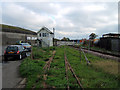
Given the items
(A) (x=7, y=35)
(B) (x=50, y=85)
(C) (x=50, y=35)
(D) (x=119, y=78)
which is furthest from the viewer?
(C) (x=50, y=35)

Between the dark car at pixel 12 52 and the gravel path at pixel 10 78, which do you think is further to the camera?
the dark car at pixel 12 52

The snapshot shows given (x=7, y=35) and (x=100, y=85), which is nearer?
(x=100, y=85)

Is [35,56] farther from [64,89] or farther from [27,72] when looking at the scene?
[64,89]

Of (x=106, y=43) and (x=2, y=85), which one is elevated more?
(x=106, y=43)

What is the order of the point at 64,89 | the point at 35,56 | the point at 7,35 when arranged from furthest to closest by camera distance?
the point at 7,35
the point at 35,56
the point at 64,89

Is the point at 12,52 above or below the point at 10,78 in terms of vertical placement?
above

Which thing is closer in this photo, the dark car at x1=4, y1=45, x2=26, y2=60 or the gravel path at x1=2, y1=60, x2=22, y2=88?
the gravel path at x1=2, y1=60, x2=22, y2=88

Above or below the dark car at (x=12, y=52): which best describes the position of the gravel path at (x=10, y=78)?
below

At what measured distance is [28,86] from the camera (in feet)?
13.7

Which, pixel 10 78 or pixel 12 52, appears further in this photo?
pixel 12 52

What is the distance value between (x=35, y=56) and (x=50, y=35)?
79.8ft

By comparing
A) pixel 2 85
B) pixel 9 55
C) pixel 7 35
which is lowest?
pixel 2 85

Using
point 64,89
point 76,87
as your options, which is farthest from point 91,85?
point 64,89

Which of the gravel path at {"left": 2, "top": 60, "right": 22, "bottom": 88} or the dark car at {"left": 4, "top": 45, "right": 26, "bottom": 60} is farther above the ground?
the dark car at {"left": 4, "top": 45, "right": 26, "bottom": 60}
